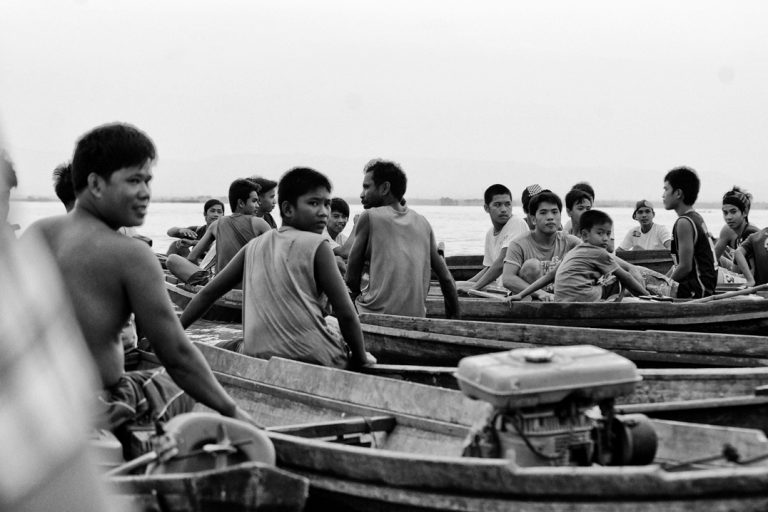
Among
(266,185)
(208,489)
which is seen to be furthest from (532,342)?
(266,185)

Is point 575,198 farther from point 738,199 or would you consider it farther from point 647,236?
point 647,236

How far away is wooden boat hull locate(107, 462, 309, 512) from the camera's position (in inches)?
117

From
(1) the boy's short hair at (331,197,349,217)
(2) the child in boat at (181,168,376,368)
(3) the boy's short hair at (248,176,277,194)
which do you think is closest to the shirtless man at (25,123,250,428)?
(2) the child in boat at (181,168,376,368)

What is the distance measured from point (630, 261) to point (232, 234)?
6497mm

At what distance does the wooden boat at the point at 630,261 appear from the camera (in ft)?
42.0

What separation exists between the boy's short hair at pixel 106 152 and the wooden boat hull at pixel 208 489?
3.47 ft

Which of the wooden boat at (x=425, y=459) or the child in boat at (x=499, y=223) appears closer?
the wooden boat at (x=425, y=459)

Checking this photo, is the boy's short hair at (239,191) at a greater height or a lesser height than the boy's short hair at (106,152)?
lesser

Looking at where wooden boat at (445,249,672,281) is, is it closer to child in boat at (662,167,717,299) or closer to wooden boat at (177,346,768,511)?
child in boat at (662,167,717,299)

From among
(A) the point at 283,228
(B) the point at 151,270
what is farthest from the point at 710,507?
(A) the point at 283,228

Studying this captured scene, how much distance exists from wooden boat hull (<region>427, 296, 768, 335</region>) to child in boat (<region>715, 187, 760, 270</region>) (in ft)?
12.7

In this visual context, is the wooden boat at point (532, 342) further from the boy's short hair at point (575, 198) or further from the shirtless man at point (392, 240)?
the boy's short hair at point (575, 198)

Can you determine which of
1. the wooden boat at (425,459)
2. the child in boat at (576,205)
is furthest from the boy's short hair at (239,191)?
the child in boat at (576,205)

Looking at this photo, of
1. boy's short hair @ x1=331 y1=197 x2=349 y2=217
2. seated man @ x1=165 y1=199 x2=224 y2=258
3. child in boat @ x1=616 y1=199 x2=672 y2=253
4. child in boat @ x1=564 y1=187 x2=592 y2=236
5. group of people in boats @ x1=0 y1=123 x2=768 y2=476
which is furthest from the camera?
child in boat @ x1=616 y1=199 x2=672 y2=253
